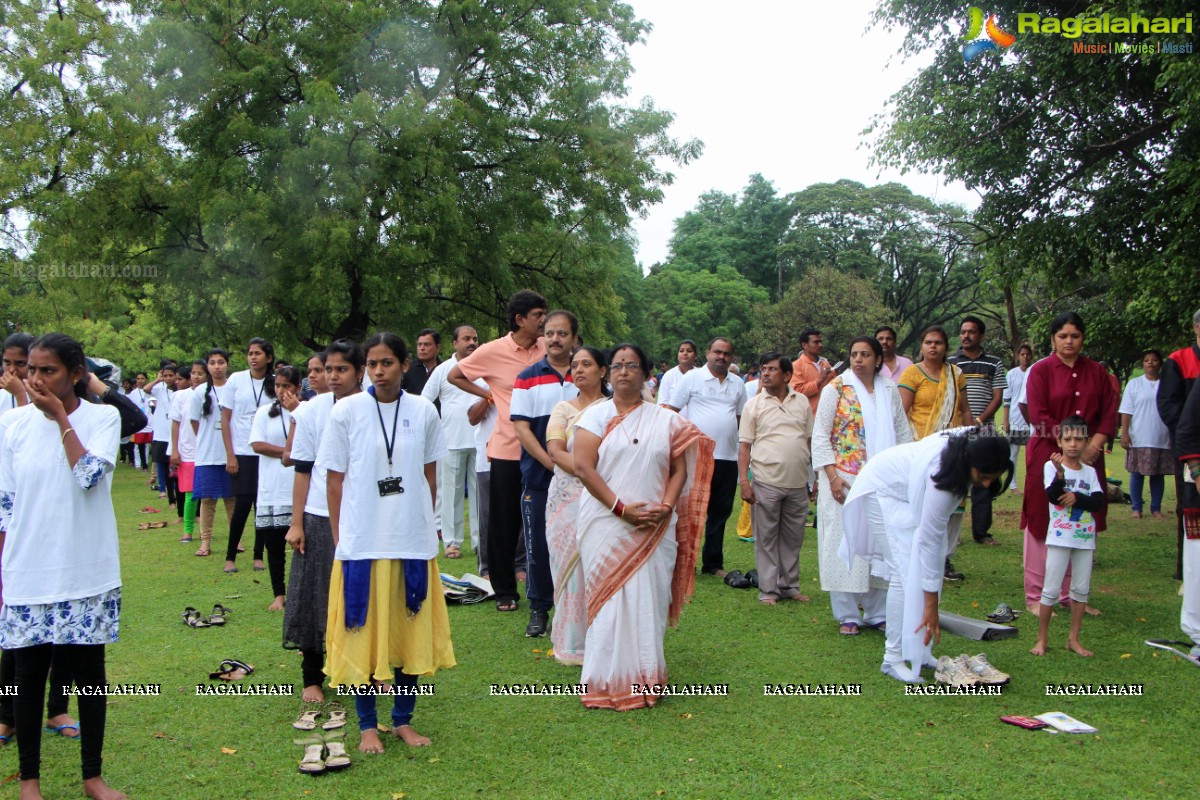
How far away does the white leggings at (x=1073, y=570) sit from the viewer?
5770 millimetres

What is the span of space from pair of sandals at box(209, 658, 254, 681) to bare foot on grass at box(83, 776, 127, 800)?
1.55m

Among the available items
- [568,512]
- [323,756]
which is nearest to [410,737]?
[323,756]

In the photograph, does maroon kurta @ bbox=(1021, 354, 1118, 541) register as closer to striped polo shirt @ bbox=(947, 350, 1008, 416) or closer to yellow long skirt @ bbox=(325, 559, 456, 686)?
striped polo shirt @ bbox=(947, 350, 1008, 416)

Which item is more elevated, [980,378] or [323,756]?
[980,378]

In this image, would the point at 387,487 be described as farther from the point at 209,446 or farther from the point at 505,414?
the point at 209,446

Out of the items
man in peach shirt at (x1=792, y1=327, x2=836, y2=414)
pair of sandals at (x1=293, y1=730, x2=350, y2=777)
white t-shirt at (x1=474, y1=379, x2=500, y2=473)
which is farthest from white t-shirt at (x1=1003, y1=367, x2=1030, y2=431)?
pair of sandals at (x1=293, y1=730, x2=350, y2=777)

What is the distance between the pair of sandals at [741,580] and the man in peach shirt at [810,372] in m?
2.23

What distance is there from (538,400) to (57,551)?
10.3 ft

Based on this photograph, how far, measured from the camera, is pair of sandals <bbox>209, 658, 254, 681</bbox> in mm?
5309

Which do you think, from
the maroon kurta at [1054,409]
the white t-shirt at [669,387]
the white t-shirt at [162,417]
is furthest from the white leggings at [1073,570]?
the white t-shirt at [162,417]

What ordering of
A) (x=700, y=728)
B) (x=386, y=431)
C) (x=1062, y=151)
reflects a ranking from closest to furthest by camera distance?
(x=386, y=431) → (x=700, y=728) → (x=1062, y=151)

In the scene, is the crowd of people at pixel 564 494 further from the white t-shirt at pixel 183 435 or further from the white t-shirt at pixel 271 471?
the white t-shirt at pixel 183 435

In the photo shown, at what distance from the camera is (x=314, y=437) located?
4723 mm

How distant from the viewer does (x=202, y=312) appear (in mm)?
18875
